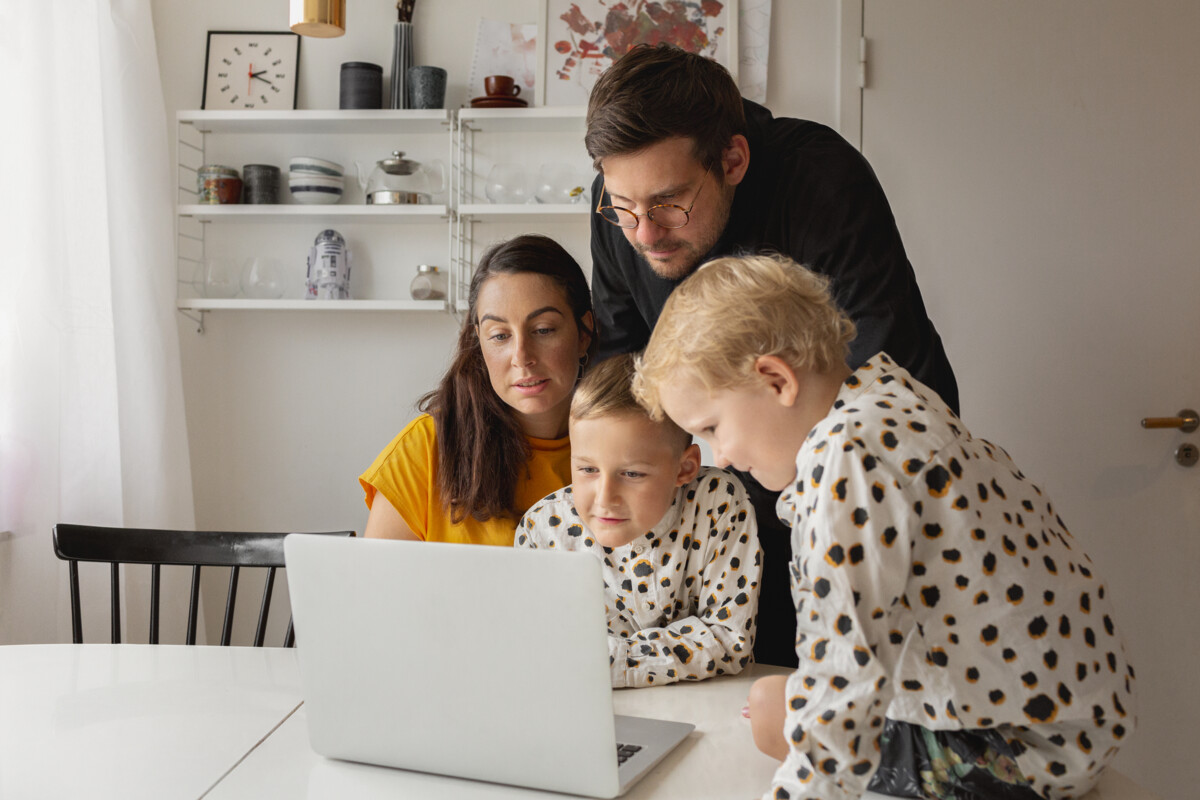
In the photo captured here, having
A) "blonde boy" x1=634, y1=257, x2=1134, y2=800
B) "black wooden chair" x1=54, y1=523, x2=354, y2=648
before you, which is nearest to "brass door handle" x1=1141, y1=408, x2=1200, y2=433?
"blonde boy" x1=634, y1=257, x2=1134, y2=800

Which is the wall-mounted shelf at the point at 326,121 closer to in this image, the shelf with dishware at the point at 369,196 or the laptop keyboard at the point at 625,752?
the shelf with dishware at the point at 369,196

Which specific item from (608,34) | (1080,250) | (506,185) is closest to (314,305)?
(506,185)

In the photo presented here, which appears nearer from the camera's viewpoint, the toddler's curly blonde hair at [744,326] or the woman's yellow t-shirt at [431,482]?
the toddler's curly blonde hair at [744,326]

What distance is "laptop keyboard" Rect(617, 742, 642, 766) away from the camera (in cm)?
90

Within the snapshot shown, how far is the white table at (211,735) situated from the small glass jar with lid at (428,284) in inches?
52.6

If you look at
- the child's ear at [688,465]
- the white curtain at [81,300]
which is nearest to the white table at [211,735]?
the child's ear at [688,465]

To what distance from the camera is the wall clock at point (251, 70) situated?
2658 mm

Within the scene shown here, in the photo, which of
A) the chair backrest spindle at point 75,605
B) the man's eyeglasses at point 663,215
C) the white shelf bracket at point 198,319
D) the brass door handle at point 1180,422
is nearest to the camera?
the man's eyeglasses at point 663,215

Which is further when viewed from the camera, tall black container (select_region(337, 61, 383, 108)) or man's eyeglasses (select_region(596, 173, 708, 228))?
tall black container (select_region(337, 61, 383, 108))

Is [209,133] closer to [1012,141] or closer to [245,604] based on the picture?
[245,604]

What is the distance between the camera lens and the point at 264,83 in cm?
266

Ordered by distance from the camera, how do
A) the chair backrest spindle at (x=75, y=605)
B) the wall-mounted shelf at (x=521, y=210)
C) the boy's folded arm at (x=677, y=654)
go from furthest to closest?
1. the wall-mounted shelf at (x=521, y=210)
2. the chair backrest spindle at (x=75, y=605)
3. the boy's folded arm at (x=677, y=654)

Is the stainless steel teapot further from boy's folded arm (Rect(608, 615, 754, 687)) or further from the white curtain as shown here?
boy's folded arm (Rect(608, 615, 754, 687))

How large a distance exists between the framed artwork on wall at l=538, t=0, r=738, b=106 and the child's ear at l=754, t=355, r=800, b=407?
5.87 ft
